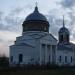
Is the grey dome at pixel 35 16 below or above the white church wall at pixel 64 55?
above

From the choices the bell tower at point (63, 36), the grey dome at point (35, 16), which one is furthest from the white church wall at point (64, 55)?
the grey dome at point (35, 16)

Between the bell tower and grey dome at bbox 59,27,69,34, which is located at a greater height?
grey dome at bbox 59,27,69,34

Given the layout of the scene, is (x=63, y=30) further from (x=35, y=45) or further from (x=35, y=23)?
(x=35, y=45)

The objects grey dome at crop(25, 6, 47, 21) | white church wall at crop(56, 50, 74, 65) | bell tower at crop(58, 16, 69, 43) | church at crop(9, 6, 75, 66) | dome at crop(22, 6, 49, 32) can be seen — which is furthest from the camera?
bell tower at crop(58, 16, 69, 43)

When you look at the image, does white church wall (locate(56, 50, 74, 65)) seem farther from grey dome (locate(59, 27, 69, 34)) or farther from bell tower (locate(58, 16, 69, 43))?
grey dome (locate(59, 27, 69, 34))

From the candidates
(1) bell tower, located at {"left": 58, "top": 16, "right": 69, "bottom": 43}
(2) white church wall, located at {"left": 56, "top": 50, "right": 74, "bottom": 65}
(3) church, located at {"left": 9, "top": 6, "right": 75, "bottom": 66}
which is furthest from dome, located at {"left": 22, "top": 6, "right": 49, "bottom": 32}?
(1) bell tower, located at {"left": 58, "top": 16, "right": 69, "bottom": 43}

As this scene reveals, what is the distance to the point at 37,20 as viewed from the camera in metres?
48.0

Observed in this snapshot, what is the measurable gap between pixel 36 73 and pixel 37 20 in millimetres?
25498

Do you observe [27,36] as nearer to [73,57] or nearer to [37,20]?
[37,20]

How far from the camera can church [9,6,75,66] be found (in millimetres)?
44844

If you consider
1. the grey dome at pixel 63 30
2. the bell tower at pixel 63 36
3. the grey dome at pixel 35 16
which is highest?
the grey dome at pixel 35 16

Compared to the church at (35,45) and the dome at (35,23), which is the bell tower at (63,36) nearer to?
the church at (35,45)

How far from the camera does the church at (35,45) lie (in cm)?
4484

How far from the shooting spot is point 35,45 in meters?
46.3
